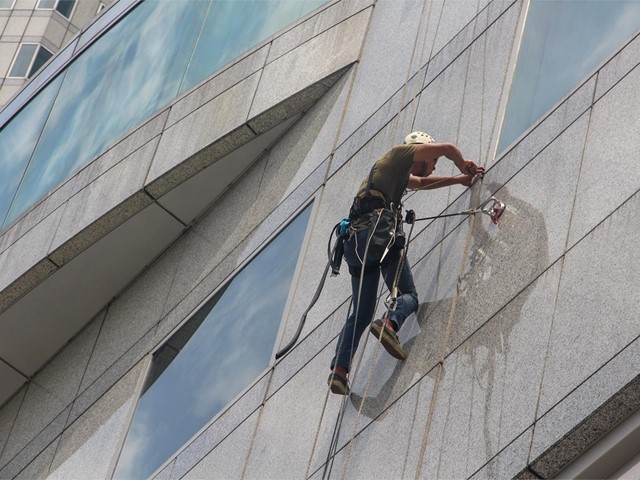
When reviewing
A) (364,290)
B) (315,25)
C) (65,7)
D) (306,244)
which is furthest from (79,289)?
(65,7)

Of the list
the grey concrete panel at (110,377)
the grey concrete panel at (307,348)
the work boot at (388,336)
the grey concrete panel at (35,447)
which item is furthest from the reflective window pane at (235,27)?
the work boot at (388,336)

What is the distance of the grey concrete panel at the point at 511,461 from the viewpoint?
Result: 6785 mm

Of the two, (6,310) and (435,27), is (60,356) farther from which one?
(435,27)

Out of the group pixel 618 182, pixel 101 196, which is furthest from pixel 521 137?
pixel 101 196

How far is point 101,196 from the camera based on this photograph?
14.4 metres

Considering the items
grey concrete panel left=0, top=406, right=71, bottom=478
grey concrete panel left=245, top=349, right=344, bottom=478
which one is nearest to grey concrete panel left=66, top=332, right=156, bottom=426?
grey concrete panel left=0, top=406, right=71, bottom=478

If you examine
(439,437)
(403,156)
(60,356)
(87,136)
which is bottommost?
(60,356)

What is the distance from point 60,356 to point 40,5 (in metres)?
33.8

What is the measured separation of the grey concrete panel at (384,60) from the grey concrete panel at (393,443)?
3.63 metres

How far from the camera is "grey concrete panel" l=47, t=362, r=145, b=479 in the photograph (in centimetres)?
1256

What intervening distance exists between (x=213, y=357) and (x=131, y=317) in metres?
2.70

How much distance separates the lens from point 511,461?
6863 millimetres

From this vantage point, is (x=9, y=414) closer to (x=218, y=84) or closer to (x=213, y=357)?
(x=213, y=357)

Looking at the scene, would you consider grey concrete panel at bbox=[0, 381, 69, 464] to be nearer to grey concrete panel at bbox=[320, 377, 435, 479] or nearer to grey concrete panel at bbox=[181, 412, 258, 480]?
grey concrete panel at bbox=[181, 412, 258, 480]
